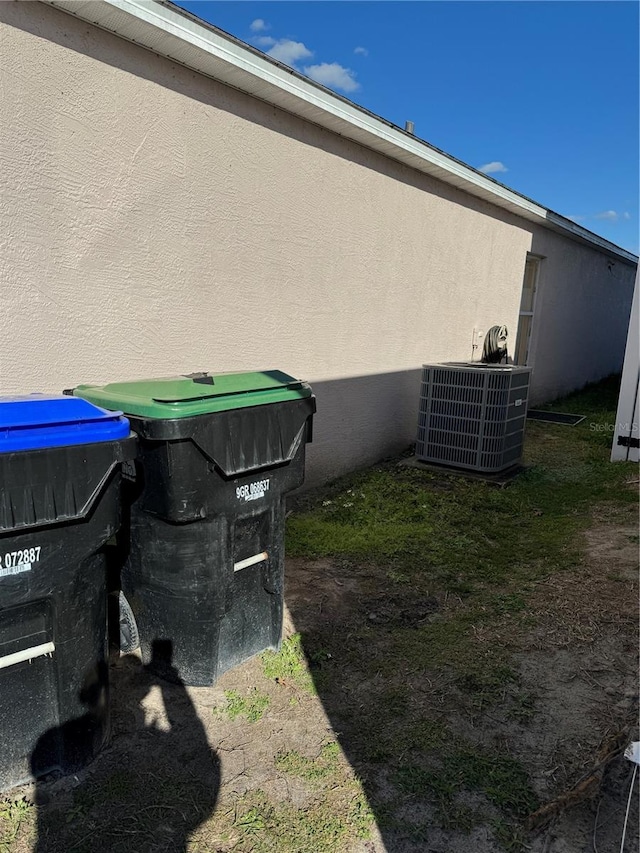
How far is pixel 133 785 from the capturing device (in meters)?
2.04

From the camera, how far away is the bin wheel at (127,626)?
8.48 ft

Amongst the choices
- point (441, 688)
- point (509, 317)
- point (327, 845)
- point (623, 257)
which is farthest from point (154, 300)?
point (623, 257)

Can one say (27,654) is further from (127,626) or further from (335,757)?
(335,757)

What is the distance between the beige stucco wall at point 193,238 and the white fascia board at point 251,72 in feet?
0.29

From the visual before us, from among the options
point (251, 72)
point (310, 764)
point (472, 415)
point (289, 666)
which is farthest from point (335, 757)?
point (472, 415)

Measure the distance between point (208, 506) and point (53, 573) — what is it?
25.7 inches

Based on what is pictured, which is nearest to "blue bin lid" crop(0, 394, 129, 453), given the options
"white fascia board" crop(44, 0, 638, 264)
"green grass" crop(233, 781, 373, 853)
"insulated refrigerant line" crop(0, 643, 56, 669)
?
"insulated refrigerant line" crop(0, 643, 56, 669)

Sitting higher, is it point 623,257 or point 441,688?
point 623,257

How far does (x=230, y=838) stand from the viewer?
1.86m

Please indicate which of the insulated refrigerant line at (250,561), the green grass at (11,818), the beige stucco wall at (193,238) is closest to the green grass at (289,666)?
the insulated refrigerant line at (250,561)

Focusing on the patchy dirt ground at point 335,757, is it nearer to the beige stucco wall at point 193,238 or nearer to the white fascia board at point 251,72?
the beige stucco wall at point 193,238

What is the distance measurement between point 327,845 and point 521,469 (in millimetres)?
4824

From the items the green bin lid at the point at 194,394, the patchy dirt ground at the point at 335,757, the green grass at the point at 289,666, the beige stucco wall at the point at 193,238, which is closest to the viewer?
the patchy dirt ground at the point at 335,757

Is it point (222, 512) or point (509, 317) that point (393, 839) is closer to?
point (222, 512)
